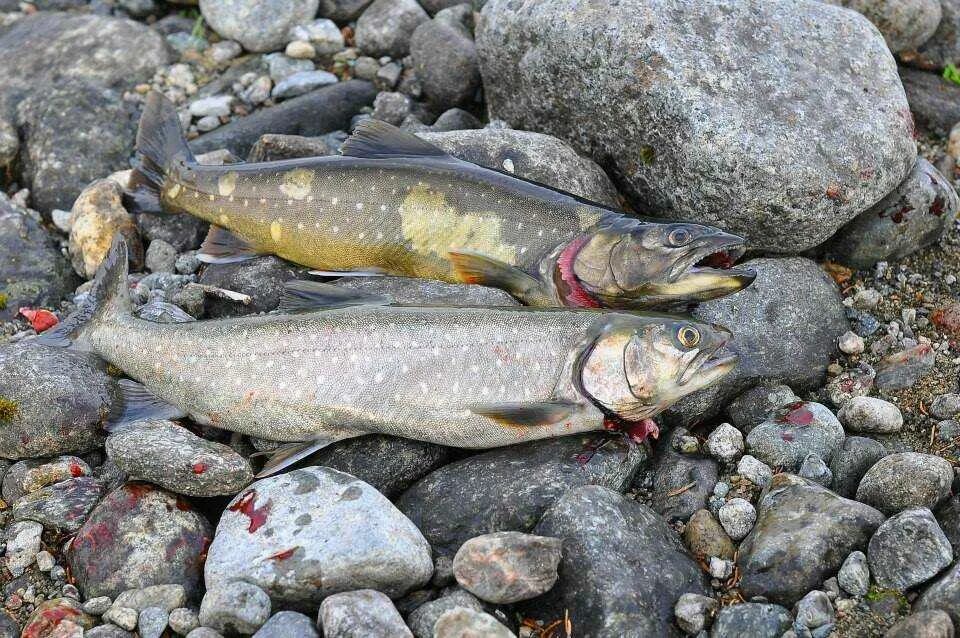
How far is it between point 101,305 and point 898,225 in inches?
219

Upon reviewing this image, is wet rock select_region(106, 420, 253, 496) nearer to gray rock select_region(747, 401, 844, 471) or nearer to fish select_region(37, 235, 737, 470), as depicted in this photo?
fish select_region(37, 235, 737, 470)

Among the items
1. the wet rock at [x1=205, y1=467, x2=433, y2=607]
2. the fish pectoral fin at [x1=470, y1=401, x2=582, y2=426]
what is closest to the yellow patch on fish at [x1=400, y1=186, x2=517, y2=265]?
the fish pectoral fin at [x1=470, y1=401, x2=582, y2=426]

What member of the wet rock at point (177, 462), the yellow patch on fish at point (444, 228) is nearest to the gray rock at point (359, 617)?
the wet rock at point (177, 462)

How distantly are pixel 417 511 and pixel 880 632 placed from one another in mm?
2367

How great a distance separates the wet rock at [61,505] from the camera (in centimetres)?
527

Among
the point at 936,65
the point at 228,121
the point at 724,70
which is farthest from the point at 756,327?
the point at 228,121

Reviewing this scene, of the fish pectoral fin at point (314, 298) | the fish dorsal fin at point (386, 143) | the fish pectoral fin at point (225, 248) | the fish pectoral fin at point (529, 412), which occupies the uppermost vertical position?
the fish dorsal fin at point (386, 143)

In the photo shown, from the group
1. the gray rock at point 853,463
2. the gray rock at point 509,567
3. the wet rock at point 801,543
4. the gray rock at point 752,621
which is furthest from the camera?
the gray rock at point 853,463

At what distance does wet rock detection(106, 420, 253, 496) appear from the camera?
5098mm

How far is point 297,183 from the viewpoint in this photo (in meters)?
6.95

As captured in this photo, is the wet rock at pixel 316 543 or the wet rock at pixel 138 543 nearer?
the wet rock at pixel 316 543

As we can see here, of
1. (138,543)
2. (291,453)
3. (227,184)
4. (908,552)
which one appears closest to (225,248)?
(227,184)

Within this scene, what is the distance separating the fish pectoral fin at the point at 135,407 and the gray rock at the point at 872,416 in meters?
3.99

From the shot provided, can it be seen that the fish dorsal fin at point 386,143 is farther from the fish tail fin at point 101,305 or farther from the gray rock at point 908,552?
the gray rock at point 908,552
